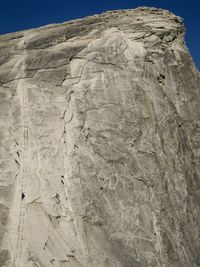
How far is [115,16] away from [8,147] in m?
4.87

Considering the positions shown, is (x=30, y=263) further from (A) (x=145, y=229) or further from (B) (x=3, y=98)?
(B) (x=3, y=98)

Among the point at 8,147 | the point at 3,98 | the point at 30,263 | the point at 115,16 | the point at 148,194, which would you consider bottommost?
the point at 30,263

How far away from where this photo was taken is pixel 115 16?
12648mm

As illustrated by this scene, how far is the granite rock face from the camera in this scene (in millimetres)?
9578

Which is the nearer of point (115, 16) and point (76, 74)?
point (76, 74)

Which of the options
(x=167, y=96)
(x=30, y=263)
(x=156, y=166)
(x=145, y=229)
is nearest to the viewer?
(x=30, y=263)

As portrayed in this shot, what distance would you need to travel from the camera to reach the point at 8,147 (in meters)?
10.4

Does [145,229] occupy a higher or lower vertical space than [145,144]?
lower

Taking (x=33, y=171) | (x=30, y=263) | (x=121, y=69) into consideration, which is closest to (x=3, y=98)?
(x=33, y=171)

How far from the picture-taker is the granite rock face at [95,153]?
9.58m

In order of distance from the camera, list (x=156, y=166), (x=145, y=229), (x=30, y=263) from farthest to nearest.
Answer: (x=156, y=166) < (x=145, y=229) < (x=30, y=263)

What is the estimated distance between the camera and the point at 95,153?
1024 centimetres

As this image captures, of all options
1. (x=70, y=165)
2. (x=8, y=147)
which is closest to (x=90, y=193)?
(x=70, y=165)

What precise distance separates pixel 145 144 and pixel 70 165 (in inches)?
72.8
